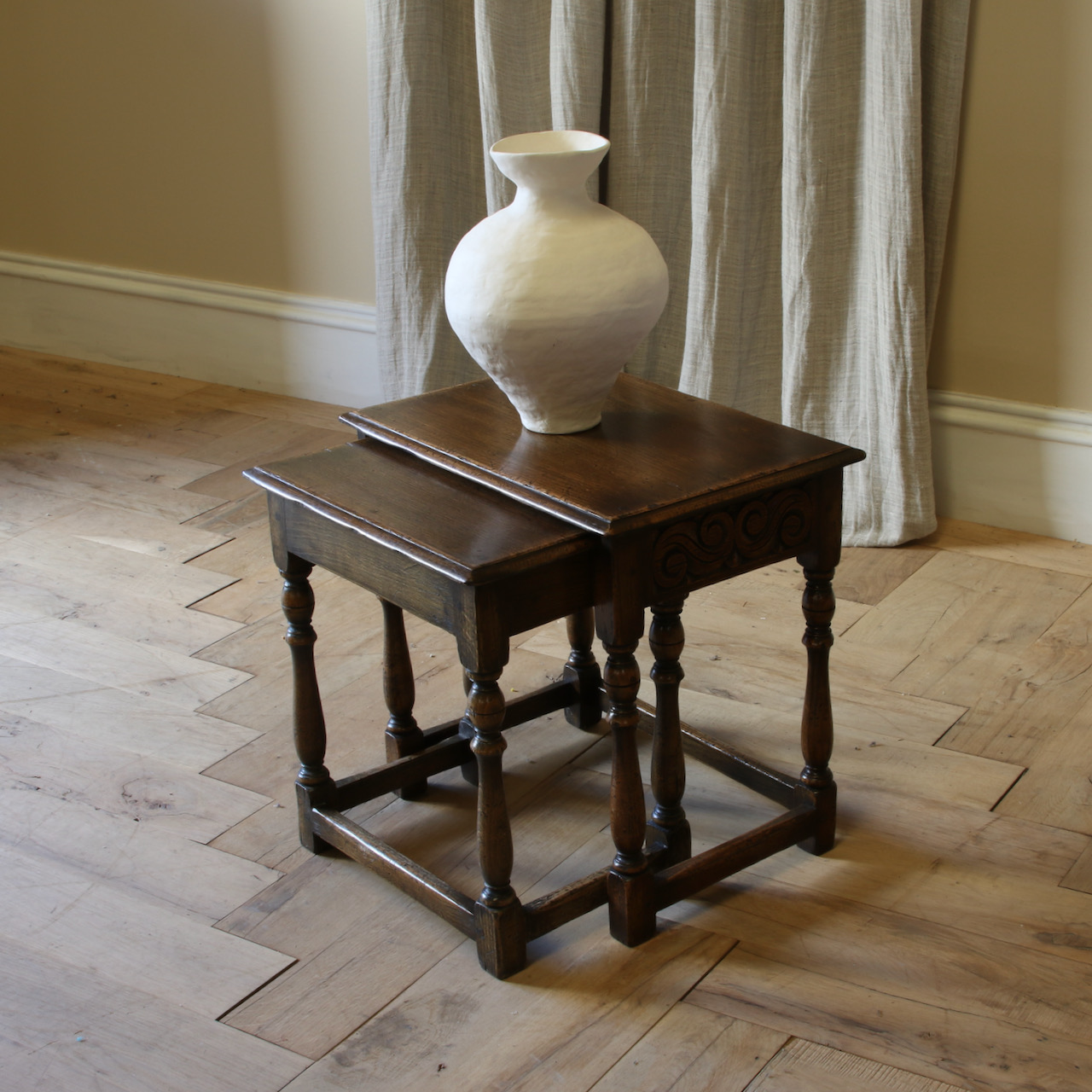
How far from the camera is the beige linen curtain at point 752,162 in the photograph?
6.86 ft

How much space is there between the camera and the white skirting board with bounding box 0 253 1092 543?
7.38ft

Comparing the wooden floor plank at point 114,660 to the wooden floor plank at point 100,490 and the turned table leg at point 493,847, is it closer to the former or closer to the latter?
the wooden floor plank at point 100,490

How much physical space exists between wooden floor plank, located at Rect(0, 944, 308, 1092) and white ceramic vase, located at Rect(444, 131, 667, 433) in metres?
0.70

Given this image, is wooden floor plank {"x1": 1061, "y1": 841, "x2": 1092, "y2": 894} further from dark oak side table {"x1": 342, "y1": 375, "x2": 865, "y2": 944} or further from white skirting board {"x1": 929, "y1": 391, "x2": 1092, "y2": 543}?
white skirting board {"x1": 929, "y1": 391, "x2": 1092, "y2": 543}

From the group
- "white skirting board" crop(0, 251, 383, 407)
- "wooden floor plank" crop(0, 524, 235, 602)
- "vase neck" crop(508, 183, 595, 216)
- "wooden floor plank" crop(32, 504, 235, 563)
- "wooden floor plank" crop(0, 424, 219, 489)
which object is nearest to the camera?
"vase neck" crop(508, 183, 595, 216)

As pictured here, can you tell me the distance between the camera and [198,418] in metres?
2.91

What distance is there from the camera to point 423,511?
4.28 ft

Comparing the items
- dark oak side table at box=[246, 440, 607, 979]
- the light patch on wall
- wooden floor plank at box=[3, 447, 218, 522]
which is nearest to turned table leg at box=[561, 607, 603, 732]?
dark oak side table at box=[246, 440, 607, 979]

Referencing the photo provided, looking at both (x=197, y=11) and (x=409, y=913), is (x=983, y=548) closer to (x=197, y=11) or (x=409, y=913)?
(x=409, y=913)

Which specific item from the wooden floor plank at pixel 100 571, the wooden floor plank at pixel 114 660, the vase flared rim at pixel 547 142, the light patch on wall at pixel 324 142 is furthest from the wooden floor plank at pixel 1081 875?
the light patch on wall at pixel 324 142

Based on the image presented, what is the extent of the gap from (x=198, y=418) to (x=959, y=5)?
174 cm

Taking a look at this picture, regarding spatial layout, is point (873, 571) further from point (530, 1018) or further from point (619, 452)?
point (530, 1018)

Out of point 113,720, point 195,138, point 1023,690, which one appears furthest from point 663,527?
point 195,138

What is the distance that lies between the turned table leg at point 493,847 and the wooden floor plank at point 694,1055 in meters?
0.16
